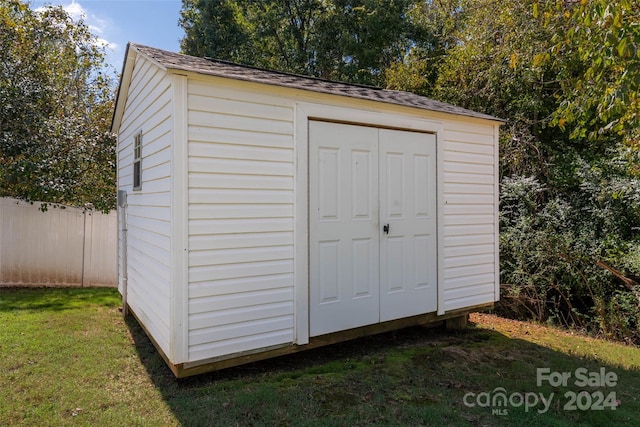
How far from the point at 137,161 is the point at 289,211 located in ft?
7.01

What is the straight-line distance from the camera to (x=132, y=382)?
351 cm

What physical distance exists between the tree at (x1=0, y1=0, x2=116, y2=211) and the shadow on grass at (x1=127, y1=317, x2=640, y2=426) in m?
4.38

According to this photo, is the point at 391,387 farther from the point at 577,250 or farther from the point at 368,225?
the point at 577,250

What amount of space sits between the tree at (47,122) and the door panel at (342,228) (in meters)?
5.57

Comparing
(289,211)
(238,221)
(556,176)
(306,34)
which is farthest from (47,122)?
(306,34)

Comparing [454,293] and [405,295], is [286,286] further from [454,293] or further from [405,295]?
[454,293]

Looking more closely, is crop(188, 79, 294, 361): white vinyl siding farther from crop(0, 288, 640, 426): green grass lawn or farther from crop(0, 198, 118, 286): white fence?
crop(0, 198, 118, 286): white fence

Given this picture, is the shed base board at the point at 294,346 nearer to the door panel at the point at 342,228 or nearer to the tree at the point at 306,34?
the door panel at the point at 342,228

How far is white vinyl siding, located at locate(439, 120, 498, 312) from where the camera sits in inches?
189

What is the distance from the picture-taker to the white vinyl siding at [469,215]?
15.8 ft

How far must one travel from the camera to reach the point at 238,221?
345 cm

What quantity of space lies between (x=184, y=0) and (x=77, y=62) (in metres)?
8.50

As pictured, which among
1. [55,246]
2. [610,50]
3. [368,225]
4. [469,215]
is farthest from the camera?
[55,246]

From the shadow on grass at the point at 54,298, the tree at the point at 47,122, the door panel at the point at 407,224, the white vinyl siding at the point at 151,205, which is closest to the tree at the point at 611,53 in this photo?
the door panel at the point at 407,224
